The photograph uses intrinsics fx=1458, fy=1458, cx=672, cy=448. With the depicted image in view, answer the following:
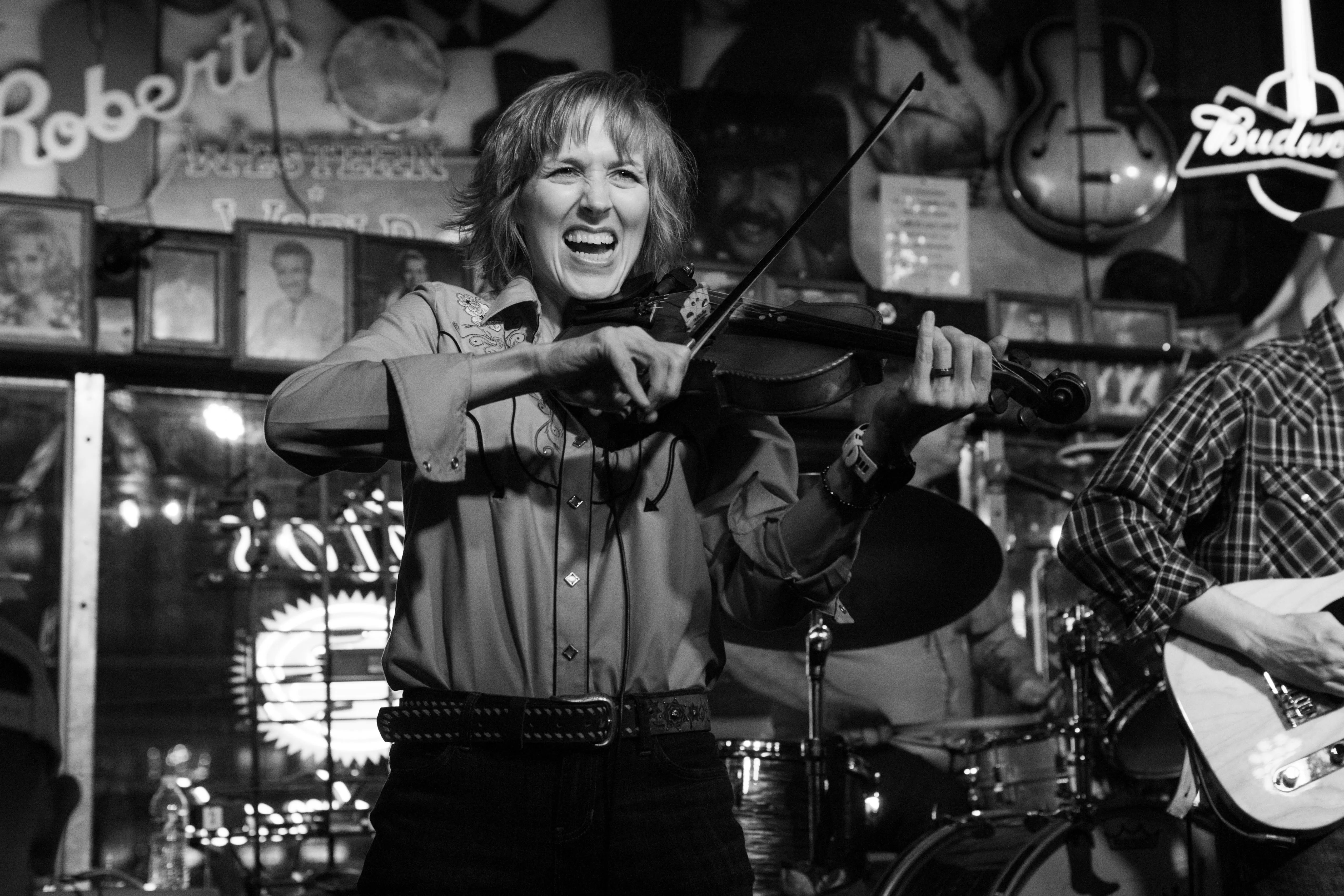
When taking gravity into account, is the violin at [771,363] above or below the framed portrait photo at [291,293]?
below

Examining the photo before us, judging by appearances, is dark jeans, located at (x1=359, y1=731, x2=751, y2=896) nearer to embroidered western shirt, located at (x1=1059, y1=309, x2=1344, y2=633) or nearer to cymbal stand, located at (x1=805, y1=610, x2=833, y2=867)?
embroidered western shirt, located at (x1=1059, y1=309, x2=1344, y2=633)

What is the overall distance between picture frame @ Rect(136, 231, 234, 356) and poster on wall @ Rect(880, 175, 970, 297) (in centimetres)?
260

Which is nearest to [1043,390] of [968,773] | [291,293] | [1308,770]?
[1308,770]

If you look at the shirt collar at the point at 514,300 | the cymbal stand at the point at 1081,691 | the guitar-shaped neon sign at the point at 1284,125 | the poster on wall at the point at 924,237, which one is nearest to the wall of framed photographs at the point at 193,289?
the poster on wall at the point at 924,237

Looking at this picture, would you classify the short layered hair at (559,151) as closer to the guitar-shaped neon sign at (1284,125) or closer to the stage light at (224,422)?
the stage light at (224,422)

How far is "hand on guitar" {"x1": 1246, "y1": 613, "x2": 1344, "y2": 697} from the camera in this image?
7.16ft

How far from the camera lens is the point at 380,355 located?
1607mm

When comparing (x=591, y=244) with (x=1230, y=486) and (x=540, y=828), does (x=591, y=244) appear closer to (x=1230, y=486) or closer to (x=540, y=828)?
(x=540, y=828)

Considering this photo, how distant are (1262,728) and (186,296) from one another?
3.80m

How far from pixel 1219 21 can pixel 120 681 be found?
5276 mm

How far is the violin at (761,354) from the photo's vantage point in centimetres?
173

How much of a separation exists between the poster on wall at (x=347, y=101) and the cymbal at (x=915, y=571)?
258cm

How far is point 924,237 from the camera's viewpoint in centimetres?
605

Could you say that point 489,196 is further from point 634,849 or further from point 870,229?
point 870,229
